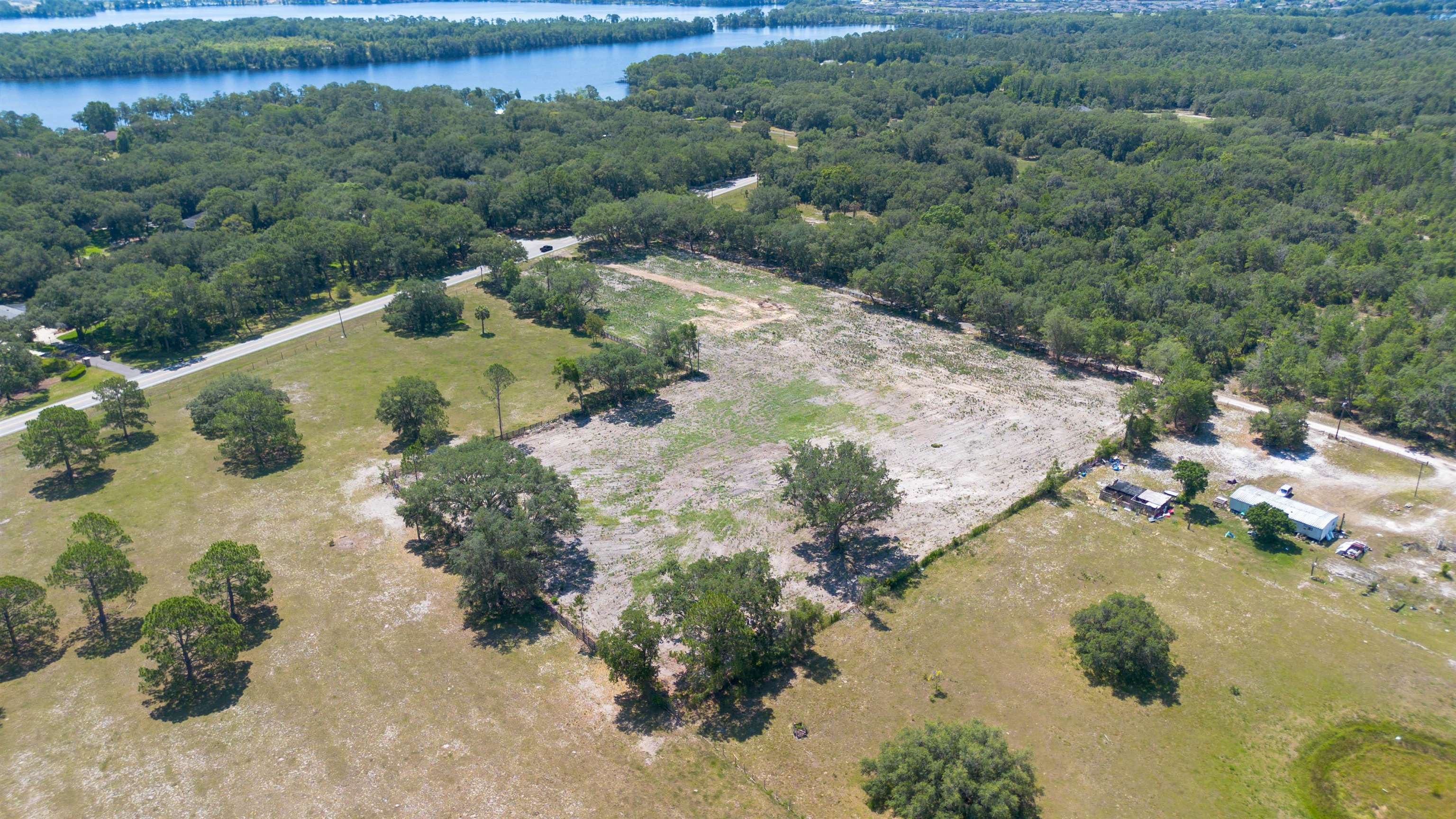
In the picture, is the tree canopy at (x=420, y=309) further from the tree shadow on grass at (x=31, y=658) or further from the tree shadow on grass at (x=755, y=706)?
the tree shadow on grass at (x=755, y=706)

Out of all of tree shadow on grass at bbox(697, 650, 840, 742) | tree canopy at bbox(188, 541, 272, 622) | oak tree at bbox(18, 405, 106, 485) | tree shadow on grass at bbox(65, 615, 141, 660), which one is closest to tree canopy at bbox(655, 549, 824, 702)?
tree shadow on grass at bbox(697, 650, 840, 742)

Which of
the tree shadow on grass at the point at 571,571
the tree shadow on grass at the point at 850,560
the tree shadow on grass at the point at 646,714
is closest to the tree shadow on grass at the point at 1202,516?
the tree shadow on grass at the point at 850,560

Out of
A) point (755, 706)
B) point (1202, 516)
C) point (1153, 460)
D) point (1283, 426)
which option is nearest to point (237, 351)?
point (755, 706)

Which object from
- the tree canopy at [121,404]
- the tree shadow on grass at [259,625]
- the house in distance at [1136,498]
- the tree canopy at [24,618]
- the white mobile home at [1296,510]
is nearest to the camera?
the tree canopy at [24,618]

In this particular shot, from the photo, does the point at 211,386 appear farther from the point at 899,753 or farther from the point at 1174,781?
the point at 1174,781

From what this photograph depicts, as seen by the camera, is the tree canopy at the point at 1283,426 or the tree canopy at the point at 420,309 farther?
the tree canopy at the point at 420,309

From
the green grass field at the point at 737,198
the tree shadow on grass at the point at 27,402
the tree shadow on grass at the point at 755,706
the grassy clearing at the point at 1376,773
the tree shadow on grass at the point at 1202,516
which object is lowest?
the grassy clearing at the point at 1376,773
